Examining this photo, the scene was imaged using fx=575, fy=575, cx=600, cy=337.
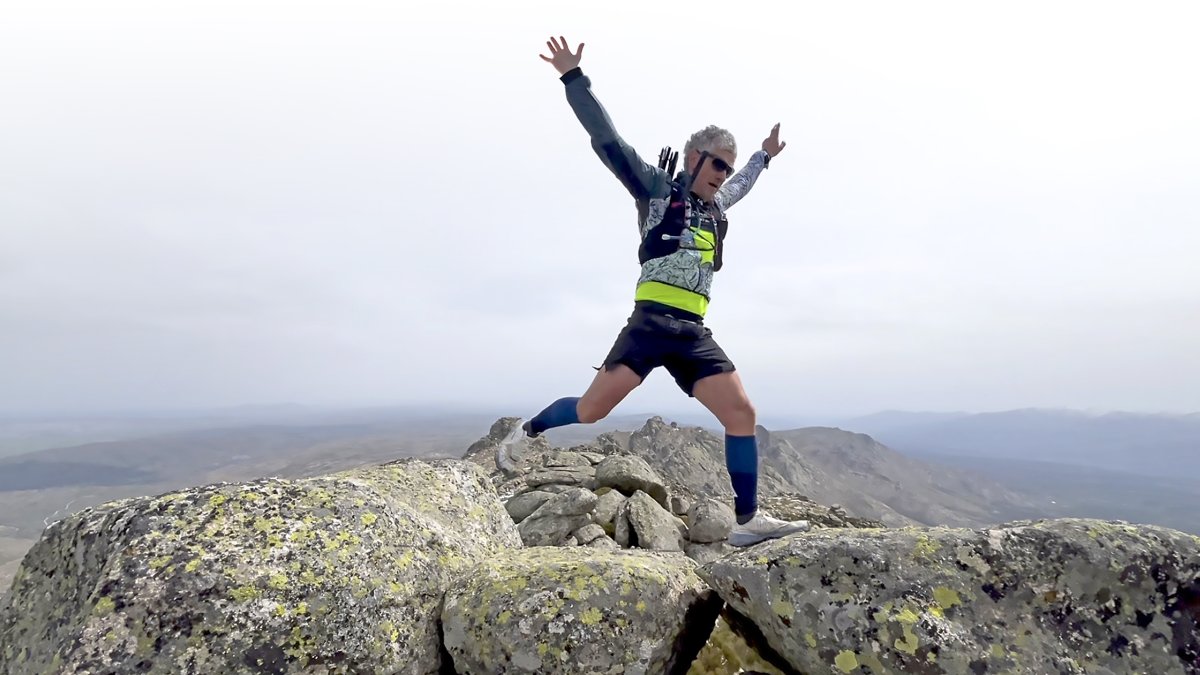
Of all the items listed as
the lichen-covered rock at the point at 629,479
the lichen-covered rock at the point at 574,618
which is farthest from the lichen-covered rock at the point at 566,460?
the lichen-covered rock at the point at 574,618

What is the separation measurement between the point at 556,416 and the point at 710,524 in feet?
25.7

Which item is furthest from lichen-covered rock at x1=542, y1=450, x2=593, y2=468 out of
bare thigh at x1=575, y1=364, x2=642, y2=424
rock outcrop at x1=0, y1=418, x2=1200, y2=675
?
A: rock outcrop at x1=0, y1=418, x2=1200, y2=675

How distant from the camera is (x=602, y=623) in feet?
14.6

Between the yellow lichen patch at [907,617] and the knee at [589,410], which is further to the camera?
the knee at [589,410]

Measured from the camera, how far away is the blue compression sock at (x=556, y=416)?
7.38m

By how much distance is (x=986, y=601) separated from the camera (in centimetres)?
432

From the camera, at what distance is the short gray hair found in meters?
7.35

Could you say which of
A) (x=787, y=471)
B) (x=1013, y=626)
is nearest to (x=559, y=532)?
(x=1013, y=626)

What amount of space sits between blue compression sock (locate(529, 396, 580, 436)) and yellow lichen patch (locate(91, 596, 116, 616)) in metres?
4.51

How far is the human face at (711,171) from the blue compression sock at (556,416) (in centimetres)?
317

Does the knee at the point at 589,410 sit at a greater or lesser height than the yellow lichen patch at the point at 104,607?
greater

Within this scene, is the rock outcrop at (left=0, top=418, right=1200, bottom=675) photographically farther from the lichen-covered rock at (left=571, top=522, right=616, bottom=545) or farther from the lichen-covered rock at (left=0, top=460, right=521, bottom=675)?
the lichen-covered rock at (left=571, top=522, right=616, bottom=545)

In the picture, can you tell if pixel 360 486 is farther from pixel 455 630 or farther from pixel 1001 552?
pixel 1001 552

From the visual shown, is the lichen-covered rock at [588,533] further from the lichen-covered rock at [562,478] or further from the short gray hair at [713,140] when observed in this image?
the short gray hair at [713,140]
